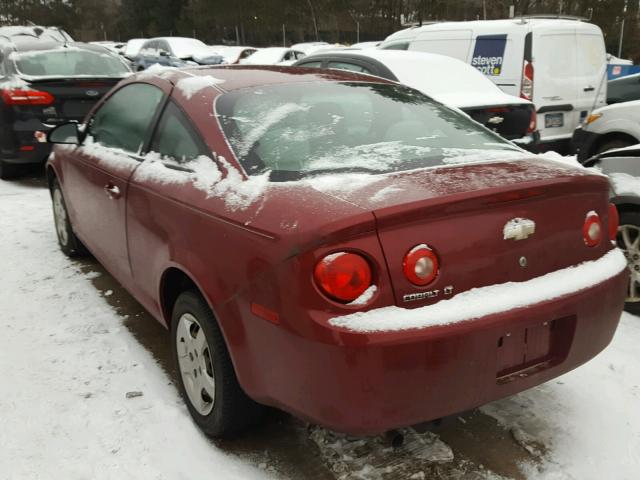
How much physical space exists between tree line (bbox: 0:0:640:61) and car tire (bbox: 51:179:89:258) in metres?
24.9

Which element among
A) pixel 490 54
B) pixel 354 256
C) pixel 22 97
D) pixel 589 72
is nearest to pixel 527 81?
pixel 490 54

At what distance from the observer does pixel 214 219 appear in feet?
7.91

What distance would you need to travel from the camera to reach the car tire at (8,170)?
795 cm

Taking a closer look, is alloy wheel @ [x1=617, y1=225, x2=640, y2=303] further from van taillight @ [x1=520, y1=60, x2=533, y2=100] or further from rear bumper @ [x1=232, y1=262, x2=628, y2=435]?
van taillight @ [x1=520, y1=60, x2=533, y2=100]

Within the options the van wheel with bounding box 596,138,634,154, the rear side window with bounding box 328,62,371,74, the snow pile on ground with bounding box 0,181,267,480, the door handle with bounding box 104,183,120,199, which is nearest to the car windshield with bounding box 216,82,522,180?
the door handle with bounding box 104,183,120,199

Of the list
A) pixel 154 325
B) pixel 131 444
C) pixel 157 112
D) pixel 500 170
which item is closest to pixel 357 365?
pixel 500 170

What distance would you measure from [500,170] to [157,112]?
1.81 meters

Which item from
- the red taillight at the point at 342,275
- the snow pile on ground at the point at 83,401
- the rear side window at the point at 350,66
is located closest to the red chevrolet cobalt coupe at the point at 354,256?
the red taillight at the point at 342,275

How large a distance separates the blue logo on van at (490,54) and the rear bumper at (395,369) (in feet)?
20.9

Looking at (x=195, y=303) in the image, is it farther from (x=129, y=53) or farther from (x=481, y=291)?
(x=129, y=53)

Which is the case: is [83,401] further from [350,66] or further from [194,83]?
[350,66]

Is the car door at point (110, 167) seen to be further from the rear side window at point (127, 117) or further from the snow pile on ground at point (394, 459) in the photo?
the snow pile on ground at point (394, 459)

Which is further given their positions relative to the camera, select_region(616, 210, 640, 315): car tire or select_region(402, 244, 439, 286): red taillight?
select_region(616, 210, 640, 315): car tire

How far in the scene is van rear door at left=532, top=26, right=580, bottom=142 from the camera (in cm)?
759
